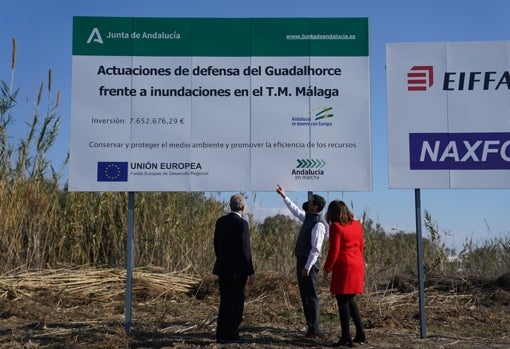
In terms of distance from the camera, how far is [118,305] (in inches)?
383

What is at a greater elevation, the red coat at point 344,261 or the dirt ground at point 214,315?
the red coat at point 344,261

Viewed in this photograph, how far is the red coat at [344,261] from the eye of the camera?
6.77m

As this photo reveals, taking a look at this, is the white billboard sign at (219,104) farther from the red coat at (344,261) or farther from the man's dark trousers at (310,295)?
the man's dark trousers at (310,295)

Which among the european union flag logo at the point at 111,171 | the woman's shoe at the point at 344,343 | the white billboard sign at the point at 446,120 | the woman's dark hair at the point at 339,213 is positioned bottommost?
the woman's shoe at the point at 344,343

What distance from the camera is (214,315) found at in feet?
29.3

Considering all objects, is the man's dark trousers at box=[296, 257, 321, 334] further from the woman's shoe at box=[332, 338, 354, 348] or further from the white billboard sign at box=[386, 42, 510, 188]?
the white billboard sign at box=[386, 42, 510, 188]

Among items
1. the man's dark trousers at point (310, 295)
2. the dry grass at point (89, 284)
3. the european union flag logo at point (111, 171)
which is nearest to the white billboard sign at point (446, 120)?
the man's dark trousers at point (310, 295)

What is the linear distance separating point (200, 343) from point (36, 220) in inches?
214

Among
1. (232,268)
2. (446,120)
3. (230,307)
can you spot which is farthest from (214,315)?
(446,120)

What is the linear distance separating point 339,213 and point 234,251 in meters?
1.38

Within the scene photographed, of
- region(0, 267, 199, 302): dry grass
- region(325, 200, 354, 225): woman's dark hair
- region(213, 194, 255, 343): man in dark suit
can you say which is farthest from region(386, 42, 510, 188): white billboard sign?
region(0, 267, 199, 302): dry grass

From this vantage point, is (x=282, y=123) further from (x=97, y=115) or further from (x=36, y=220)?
(x=36, y=220)

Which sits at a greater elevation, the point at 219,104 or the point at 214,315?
the point at 219,104

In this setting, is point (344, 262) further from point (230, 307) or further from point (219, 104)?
point (219, 104)
